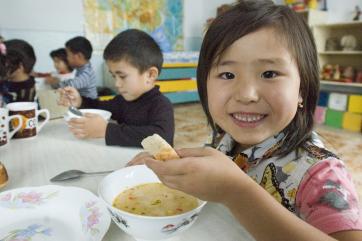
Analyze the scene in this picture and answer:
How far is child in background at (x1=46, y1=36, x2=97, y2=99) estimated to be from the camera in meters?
2.46

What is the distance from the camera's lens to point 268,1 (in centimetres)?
59

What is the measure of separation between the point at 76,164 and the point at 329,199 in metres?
0.56


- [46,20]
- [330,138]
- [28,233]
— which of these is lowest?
[330,138]

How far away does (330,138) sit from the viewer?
271 cm

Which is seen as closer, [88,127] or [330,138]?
[88,127]

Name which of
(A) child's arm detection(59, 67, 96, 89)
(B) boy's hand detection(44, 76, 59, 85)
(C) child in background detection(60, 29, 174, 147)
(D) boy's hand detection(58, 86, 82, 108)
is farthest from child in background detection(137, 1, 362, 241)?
(B) boy's hand detection(44, 76, 59, 85)

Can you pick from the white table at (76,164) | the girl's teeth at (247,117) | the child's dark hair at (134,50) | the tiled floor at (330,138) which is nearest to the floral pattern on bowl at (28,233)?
the white table at (76,164)

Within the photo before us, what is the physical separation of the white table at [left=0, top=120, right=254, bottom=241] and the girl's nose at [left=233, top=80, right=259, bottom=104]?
0.20 meters

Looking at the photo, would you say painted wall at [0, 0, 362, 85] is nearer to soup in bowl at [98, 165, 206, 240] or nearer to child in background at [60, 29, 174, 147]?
child in background at [60, 29, 174, 147]

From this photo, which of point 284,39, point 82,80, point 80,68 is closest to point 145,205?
point 284,39

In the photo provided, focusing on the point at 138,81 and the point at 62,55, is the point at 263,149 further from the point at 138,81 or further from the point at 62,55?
the point at 62,55

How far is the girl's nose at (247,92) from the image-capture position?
0.51 m

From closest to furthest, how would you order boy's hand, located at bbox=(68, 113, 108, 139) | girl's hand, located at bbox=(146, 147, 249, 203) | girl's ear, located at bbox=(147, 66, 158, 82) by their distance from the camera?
girl's hand, located at bbox=(146, 147, 249, 203) → boy's hand, located at bbox=(68, 113, 108, 139) → girl's ear, located at bbox=(147, 66, 158, 82)

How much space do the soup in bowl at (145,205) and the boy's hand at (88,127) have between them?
0.40 meters
